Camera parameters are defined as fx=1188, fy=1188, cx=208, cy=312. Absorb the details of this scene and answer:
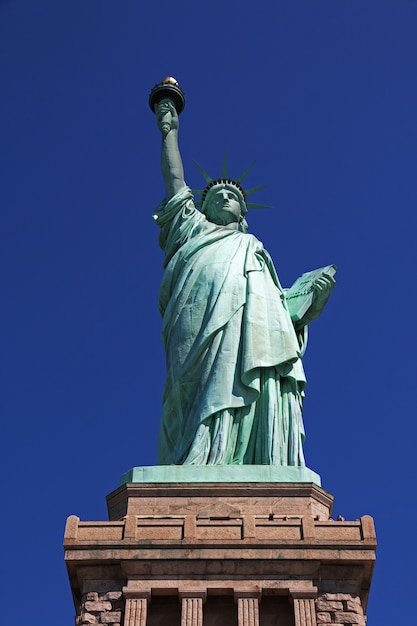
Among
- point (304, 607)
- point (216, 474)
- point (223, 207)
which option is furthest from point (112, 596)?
point (223, 207)

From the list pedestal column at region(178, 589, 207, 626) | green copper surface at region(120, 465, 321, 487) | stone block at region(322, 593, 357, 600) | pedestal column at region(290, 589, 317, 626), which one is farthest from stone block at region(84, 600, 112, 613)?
stone block at region(322, 593, 357, 600)

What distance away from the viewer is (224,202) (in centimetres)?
2322

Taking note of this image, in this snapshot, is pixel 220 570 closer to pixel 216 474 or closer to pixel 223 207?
pixel 216 474

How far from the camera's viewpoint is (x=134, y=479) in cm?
1728

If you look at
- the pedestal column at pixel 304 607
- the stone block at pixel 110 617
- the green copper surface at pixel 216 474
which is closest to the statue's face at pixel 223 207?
the green copper surface at pixel 216 474

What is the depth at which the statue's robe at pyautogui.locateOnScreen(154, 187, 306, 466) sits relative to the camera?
60.8 ft

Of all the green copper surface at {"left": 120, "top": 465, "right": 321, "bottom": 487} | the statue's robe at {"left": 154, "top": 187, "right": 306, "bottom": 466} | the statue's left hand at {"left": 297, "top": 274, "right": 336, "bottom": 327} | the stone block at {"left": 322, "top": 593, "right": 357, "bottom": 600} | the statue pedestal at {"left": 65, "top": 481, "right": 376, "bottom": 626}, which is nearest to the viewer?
the statue pedestal at {"left": 65, "top": 481, "right": 376, "bottom": 626}

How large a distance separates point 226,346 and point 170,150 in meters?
5.64

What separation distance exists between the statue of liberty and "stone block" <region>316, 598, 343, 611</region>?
10.7 ft

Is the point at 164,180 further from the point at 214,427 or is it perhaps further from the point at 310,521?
the point at 310,521

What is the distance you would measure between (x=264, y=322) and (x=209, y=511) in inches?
171

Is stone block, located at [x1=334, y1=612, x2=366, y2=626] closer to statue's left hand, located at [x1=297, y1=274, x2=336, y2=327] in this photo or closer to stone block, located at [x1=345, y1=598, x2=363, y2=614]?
stone block, located at [x1=345, y1=598, x2=363, y2=614]

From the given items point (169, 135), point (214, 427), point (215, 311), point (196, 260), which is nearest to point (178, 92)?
point (169, 135)

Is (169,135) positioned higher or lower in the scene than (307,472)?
higher
